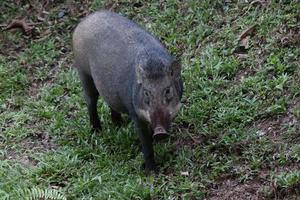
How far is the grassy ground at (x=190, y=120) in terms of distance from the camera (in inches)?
241

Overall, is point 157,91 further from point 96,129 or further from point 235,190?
point 96,129

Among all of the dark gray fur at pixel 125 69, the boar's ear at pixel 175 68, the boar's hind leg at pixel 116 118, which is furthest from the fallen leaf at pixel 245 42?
the boar's ear at pixel 175 68

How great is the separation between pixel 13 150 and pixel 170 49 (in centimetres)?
260

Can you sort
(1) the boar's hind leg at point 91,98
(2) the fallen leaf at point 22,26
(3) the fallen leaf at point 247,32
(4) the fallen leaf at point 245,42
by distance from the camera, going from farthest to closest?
(2) the fallen leaf at point 22,26, (3) the fallen leaf at point 247,32, (4) the fallen leaf at point 245,42, (1) the boar's hind leg at point 91,98

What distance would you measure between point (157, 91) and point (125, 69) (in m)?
0.76

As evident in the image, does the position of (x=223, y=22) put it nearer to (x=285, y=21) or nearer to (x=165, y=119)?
(x=285, y=21)

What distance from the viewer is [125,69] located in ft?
→ 22.0

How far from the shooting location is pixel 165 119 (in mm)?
5906

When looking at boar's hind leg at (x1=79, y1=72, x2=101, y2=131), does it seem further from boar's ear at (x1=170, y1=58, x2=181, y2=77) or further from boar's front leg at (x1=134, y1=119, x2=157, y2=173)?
boar's ear at (x1=170, y1=58, x2=181, y2=77)

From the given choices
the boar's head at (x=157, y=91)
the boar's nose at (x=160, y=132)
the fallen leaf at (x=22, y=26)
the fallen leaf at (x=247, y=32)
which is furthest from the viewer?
the fallen leaf at (x=22, y=26)

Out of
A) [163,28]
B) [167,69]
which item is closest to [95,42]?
[167,69]

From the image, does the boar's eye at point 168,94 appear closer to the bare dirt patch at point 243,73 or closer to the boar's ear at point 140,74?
the boar's ear at point 140,74

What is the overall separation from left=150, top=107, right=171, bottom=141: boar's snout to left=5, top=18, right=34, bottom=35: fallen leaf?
5.57 meters

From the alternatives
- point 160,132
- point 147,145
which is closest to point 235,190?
point 160,132
